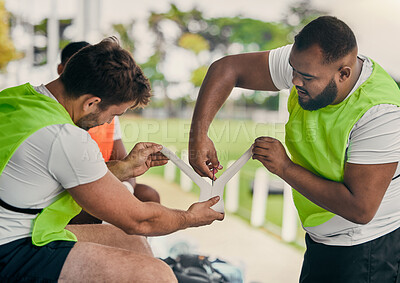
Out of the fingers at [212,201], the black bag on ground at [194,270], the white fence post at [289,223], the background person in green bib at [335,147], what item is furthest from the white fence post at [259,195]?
the fingers at [212,201]

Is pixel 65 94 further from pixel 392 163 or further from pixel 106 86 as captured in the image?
pixel 392 163

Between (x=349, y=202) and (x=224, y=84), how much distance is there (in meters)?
0.59

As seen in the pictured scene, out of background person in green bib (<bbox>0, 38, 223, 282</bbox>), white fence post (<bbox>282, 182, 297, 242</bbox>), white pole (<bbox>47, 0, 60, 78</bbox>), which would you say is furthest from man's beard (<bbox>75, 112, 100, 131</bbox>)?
white fence post (<bbox>282, 182, 297, 242</bbox>)

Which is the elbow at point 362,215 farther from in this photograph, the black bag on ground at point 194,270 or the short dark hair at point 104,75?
the black bag on ground at point 194,270

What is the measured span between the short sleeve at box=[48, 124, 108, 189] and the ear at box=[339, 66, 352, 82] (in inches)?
27.9

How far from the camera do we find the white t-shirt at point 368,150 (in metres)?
1.13

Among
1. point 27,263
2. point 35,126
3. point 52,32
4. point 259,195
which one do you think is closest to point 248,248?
point 259,195

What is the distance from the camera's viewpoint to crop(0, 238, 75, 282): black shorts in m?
1.06

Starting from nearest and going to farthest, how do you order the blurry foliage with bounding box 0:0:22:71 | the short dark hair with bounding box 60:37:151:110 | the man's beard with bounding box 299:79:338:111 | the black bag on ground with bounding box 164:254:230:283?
the short dark hair with bounding box 60:37:151:110 → the man's beard with bounding box 299:79:338:111 → the black bag on ground with bounding box 164:254:230:283 → the blurry foliage with bounding box 0:0:22:71

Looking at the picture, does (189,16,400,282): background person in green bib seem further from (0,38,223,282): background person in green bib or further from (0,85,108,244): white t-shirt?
(0,85,108,244): white t-shirt

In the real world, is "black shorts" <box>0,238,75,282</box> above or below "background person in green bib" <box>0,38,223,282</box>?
below

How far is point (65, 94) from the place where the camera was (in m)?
1.14

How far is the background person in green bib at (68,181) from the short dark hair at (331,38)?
488 mm

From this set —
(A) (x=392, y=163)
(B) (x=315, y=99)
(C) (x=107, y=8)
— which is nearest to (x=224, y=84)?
(B) (x=315, y=99)
